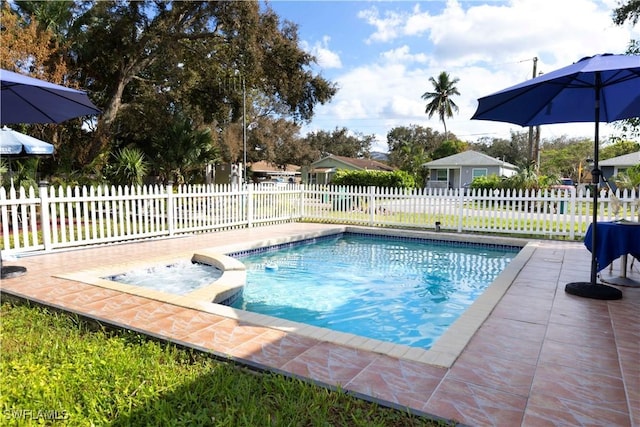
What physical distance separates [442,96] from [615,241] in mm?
40806

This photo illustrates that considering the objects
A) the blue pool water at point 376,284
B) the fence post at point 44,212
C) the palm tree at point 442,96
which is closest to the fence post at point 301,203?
the blue pool water at point 376,284

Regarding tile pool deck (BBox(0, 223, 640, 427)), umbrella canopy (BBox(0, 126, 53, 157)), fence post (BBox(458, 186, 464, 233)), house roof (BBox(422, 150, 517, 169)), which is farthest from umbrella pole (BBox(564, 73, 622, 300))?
house roof (BBox(422, 150, 517, 169))

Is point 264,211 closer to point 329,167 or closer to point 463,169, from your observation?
point 463,169

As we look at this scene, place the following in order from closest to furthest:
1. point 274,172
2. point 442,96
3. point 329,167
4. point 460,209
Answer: point 460,209, point 329,167, point 442,96, point 274,172

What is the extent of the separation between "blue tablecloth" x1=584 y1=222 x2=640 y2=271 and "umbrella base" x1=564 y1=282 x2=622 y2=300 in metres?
0.26

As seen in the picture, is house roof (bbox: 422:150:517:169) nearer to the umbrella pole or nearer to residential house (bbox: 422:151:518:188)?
residential house (bbox: 422:151:518:188)

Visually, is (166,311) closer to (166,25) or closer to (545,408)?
(545,408)

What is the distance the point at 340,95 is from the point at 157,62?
745cm

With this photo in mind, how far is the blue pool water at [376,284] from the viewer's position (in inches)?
191

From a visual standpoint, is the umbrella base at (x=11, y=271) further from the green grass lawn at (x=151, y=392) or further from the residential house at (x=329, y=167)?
the residential house at (x=329, y=167)

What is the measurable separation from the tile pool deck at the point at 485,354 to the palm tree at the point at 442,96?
40.5m

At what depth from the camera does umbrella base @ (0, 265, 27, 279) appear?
5.10 metres

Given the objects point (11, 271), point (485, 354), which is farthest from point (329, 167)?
point (485, 354)

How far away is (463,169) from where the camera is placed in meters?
31.2
